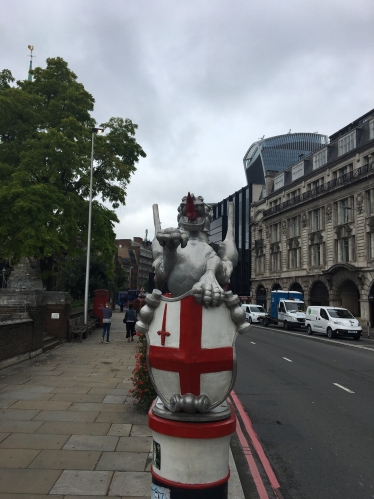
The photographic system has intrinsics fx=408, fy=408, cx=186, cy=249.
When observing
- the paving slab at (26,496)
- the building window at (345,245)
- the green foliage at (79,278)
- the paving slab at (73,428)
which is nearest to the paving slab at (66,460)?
the paving slab at (26,496)

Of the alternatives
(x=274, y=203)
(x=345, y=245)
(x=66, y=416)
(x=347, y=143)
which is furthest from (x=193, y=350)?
(x=274, y=203)

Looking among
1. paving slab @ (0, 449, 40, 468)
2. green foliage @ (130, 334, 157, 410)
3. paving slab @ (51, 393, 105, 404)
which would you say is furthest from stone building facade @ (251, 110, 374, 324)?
paving slab @ (0, 449, 40, 468)

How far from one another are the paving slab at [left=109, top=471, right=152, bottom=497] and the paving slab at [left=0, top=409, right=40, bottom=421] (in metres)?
2.77

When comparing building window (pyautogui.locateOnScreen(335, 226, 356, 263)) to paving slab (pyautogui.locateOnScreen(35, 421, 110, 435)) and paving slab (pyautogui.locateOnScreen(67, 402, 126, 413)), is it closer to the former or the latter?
paving slab (pyautogui.locateOnScreen(67, 402, 126, 413))

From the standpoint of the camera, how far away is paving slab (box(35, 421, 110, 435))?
600cm

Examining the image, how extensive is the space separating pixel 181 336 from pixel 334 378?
980cm

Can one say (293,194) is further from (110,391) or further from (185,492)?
(185,492)

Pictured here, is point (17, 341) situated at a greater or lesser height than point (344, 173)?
lesser

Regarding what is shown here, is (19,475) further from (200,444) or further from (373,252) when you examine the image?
(373,252)

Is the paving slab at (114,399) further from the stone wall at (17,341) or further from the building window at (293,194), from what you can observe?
the building window at (293,194)

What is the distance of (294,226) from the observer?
157 feet

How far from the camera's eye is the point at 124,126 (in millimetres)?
22609

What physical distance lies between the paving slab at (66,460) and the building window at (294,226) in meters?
44.1

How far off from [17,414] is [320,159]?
4400cm
